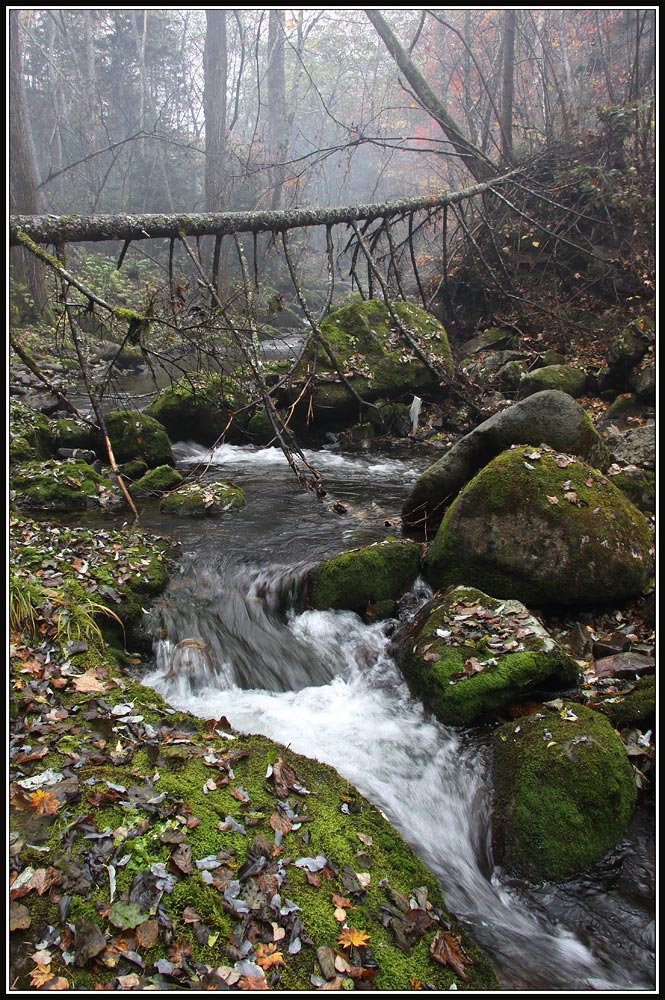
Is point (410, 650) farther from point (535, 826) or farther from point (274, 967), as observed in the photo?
point (274, 967)

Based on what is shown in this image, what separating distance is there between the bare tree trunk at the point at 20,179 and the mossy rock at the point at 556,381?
37.6ft

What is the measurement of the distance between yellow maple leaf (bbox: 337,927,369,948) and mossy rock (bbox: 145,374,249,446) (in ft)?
29.0

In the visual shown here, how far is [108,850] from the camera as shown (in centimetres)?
257

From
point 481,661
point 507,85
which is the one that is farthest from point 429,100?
point 481,661

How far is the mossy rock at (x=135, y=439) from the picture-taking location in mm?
9391

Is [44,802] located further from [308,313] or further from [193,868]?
[308,313]

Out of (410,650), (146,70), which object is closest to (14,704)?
(410,650)

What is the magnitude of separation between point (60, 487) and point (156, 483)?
1319mm

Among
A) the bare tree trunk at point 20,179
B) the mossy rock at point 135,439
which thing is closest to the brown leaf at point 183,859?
the mossy rock at point 135,439

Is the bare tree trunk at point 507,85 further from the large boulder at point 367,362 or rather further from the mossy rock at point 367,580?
the mossy rock at point 367,580

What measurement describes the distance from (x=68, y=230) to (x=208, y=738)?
16.9 feet

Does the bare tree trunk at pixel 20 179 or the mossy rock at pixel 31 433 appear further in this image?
the bare tree trunk at pixel 20 179

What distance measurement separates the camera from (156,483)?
861 cm

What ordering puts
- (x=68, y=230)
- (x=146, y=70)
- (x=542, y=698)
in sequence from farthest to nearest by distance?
(x=146, y=70)
(x=68, y=230)
(x=542, y=698)
